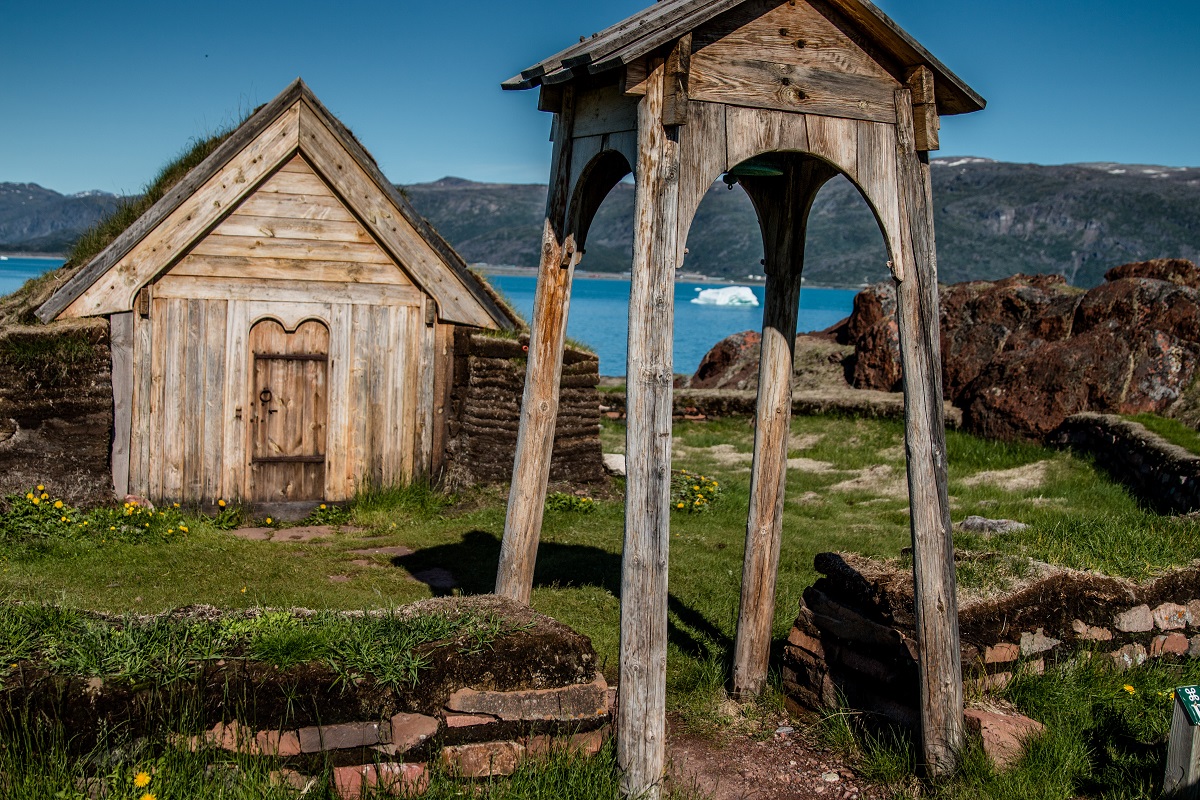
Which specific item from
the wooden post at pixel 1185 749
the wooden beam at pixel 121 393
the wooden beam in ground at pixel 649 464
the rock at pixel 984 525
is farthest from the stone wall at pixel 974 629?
the wooden beam at pixel 121 393

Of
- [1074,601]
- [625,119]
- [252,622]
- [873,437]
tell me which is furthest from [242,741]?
[873,437]

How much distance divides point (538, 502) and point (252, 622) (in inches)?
73.3

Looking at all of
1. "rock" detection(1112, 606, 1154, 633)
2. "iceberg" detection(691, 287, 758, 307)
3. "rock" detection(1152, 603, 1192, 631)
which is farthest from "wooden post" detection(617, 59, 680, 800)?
"iceberg" detection(691, 287, 758, 307)

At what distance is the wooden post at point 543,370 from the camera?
5.52 metres

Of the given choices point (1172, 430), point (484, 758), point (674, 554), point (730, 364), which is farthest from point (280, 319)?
point (730, 364)

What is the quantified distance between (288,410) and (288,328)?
83 centimetres

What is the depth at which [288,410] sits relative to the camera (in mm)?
10453

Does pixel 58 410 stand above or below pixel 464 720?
above

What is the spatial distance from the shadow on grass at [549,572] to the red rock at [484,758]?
8.29 ft

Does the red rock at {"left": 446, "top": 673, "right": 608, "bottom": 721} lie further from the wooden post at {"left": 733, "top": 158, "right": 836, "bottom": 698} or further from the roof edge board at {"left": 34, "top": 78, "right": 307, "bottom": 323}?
the roof edge board at {"left": 34, "top": 78, "right": 307, "bottom": 323}

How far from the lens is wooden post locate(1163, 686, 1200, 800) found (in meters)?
3.92

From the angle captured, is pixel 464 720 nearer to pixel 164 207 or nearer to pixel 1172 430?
pixel 164 207

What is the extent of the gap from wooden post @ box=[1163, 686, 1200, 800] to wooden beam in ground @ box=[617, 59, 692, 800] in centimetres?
202

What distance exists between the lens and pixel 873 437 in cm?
1557
